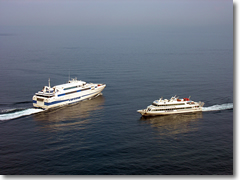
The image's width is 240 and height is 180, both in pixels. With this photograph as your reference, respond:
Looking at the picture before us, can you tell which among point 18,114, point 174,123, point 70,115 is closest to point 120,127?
point 174,123

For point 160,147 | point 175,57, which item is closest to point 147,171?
point 160,147

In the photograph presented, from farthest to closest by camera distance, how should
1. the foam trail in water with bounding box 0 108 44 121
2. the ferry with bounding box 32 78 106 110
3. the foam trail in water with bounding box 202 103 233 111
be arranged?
the ferry with bounding box 32 78 106 110, the foam trail in water with bounding box 202 103 233 111, the foam trail in water with bounding box 0 108 44 121

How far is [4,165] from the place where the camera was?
35.3 m

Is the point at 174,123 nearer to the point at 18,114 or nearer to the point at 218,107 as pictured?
the point at 218,107

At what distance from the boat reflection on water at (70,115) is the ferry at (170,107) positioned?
10.00 meters

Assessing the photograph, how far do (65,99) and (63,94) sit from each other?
121 cm

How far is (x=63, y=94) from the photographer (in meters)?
65.7

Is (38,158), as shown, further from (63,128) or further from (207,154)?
(207,154)

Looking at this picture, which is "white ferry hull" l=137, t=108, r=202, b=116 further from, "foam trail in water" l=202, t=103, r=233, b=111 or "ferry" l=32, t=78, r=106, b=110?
"ferry" l=32, t=78, r=106, b=110

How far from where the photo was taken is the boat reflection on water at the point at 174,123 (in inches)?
1891

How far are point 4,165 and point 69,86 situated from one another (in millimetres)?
34883

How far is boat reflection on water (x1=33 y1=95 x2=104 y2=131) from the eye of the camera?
167 ft

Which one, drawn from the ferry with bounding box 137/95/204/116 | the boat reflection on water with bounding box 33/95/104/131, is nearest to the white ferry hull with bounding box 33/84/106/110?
the boat reflection on water with bounding box 33/95/104/131

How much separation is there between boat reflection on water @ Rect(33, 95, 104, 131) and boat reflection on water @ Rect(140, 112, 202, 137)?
35.9 feet
